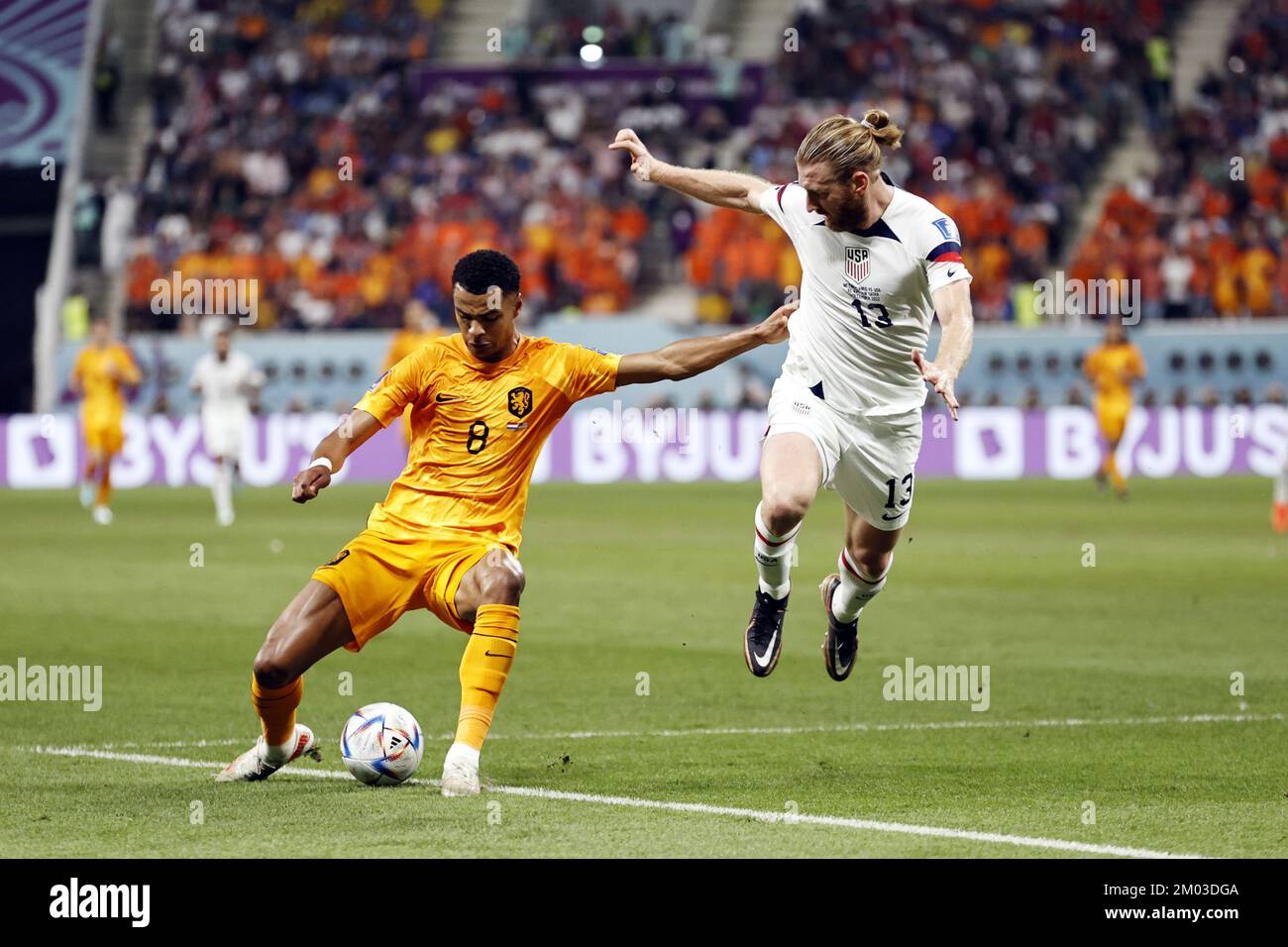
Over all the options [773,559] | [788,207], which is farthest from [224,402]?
[788,207]

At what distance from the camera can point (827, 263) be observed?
28.7 feet

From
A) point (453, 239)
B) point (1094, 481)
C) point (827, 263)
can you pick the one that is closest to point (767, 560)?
point (827, 263)

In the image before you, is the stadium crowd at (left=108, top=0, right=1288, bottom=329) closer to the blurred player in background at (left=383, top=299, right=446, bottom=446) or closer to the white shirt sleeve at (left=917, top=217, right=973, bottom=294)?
the blurred player in background at (left=383, top=299, right=446, bottom=446)

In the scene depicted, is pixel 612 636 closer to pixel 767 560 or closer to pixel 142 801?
pixel 767 560

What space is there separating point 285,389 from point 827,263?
2255 centimetres

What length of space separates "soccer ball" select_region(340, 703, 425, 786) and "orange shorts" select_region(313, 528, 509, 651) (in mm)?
282

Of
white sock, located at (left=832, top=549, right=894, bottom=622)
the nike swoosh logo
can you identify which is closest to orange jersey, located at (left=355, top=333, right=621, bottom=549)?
the nike swoosh logo

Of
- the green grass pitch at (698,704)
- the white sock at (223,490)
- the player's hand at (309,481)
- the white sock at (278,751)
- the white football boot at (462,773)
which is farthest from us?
the white sock at (223,490)

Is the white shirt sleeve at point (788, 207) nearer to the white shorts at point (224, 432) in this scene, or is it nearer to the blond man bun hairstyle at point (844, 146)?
the blond man bun hairstyle at point (844, 146)

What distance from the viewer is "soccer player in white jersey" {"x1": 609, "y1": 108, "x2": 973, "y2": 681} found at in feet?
27.2

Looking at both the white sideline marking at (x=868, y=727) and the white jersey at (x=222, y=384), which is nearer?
the white sideline marking at (x=868, y=727)

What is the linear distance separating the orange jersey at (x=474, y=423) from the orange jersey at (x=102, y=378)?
16.6 metres

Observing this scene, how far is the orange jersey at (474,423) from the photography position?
8.10 metres

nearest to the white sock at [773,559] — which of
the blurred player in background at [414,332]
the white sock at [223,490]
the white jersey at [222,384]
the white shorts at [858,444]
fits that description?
the white shorts at [858,444]
